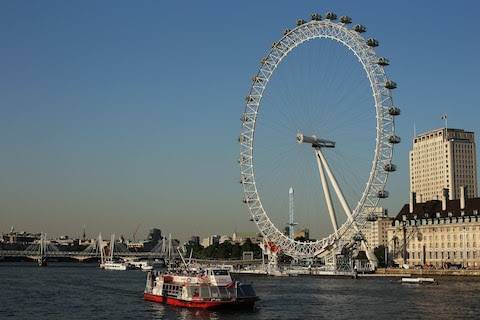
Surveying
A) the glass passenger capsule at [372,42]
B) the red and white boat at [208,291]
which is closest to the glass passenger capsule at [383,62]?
the glass passenger capsule at [372,42]

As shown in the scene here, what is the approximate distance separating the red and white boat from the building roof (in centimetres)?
6509

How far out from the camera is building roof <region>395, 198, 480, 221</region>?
108812mm

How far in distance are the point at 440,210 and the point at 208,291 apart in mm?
74160

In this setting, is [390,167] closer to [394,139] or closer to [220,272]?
[394,139]

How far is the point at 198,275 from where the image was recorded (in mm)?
52125

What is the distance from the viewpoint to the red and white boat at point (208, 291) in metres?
48.9

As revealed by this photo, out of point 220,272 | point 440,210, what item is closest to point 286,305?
point 220,272

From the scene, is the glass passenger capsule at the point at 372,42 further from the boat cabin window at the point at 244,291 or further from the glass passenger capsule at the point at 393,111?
the boat cabin window at the point at 244,291

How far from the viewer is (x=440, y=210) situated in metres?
116

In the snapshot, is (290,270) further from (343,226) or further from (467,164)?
(467,164)

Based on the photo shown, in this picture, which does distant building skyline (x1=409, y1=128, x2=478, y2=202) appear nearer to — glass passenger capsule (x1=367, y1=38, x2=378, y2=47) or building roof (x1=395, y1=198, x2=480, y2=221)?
building roof (x1=395, y1=198, x2=480, y2=221)

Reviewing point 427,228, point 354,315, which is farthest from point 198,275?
A: point 427,228

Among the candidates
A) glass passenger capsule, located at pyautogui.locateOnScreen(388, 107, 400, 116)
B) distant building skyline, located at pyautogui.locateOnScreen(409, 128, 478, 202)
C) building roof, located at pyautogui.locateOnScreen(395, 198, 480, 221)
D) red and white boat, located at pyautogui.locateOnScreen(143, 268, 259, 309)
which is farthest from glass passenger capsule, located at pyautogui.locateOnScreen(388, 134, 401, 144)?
distant building skyline, located at pyautogui.locateOnScreen(409, 128, 478, 202)

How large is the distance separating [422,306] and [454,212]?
6447 centimetres
